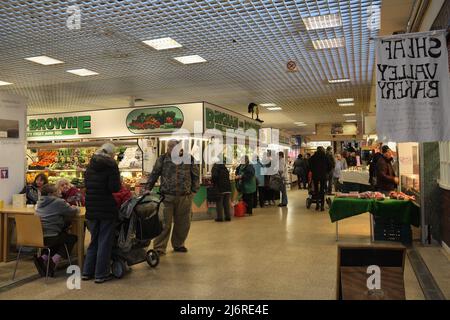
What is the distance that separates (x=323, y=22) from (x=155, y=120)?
4.73 meters

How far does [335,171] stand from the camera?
47.0ft

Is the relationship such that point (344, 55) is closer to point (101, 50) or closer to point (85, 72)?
point (101, 50)

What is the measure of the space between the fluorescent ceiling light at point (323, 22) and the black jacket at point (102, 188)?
10.9 feet

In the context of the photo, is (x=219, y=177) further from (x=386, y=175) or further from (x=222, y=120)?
(x=386, y=175)

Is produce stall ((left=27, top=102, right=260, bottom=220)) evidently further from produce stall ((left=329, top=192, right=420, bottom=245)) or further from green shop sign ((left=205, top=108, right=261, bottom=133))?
produce stall ((left=329, top=192, right=420, bottom=245))

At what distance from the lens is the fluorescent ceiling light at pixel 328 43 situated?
6734 mm

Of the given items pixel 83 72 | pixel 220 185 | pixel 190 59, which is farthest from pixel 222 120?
pixel 83 72

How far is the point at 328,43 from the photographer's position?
271 inches

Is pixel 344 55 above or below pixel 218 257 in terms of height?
above

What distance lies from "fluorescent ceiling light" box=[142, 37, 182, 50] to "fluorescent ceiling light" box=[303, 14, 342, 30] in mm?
2132

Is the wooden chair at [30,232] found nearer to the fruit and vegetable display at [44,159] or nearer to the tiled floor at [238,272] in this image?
the tiled floor at [238,272]

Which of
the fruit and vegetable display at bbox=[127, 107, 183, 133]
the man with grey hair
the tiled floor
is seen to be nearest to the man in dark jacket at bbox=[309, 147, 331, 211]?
the tiled floor

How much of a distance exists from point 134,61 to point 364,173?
6831mm

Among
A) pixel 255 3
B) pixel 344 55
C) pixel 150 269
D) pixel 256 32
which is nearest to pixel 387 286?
pixel 150 269
